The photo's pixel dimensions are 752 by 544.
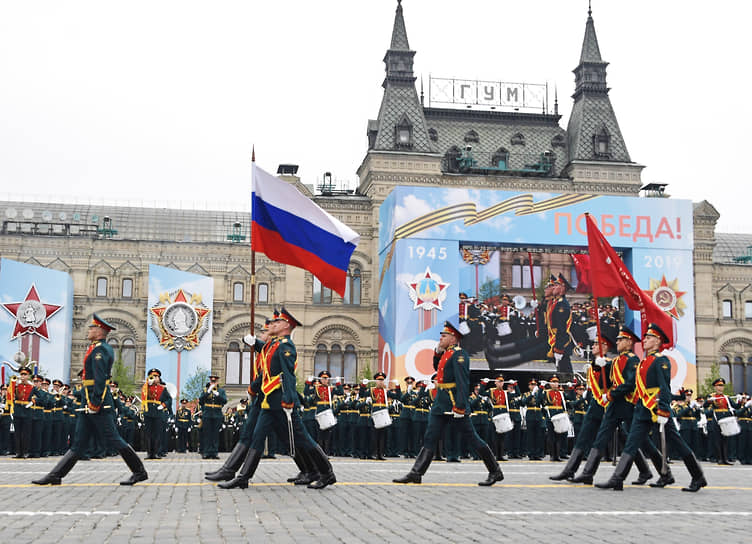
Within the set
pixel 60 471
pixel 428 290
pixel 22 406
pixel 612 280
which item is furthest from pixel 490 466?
pixel 428 290

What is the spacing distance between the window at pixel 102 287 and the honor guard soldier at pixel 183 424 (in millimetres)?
25194

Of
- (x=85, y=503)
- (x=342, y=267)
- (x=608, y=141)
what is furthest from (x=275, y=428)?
(x=608, y=141)

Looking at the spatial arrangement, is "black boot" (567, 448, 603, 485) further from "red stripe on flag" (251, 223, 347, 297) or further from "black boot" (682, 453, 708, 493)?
"red stripe on flag" (251, 223, 347, 297)

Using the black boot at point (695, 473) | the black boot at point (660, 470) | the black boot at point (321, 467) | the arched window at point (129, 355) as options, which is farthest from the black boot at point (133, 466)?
the arched window at point (129, 355)

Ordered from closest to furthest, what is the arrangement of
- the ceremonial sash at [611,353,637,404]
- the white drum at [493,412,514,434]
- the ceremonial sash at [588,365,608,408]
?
the ceremonial sash at [611,353,637,404] < the ceremonial sash at [588,365,608,408] < the white drum at [493,412,514,434]

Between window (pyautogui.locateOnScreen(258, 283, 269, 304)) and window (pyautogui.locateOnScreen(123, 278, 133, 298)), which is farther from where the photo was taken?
window (pyautogui.locateOnScreen(258, 283, 269, 304))

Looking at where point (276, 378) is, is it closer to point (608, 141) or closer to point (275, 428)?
point (275, 428)

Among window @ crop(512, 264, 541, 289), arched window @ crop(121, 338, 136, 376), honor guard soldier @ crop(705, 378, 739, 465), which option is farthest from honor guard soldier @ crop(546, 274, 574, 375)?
arched window @ crop(121, 338, 136, 376)

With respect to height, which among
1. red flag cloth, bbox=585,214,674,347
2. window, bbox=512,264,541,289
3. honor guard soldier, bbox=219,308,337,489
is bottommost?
honor guard soldier, bbox=219,308,337,489

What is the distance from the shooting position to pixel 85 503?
9719 millimetres

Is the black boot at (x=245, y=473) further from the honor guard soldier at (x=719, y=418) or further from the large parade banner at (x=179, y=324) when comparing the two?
the large parade banner at (x=179, y=324)

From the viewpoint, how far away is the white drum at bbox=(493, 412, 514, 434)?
2047cm

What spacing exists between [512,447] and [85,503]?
1520 centimetres

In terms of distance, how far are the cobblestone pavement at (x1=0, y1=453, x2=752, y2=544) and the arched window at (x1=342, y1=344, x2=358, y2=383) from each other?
35.0 metres
